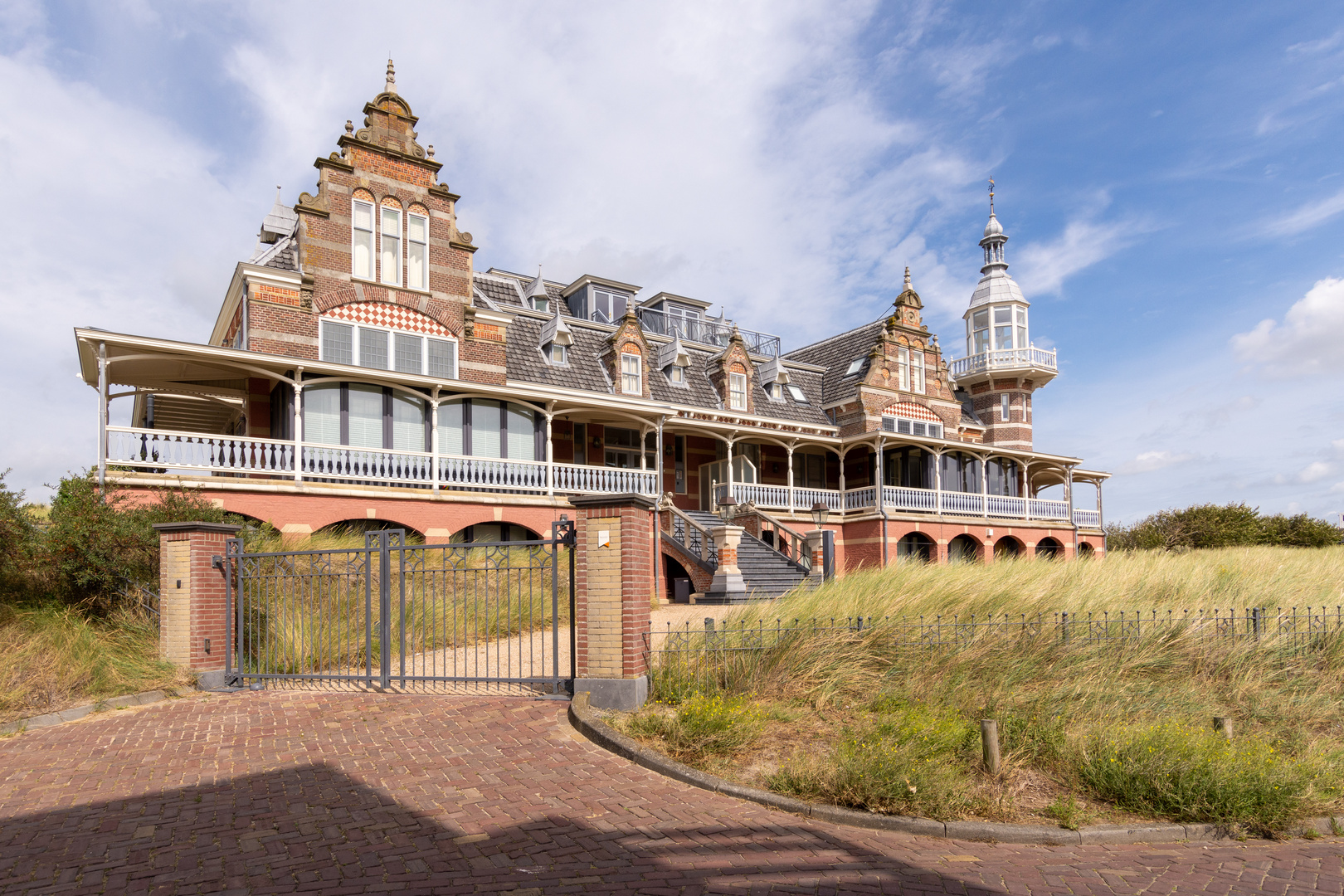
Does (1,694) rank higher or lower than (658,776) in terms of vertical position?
higher

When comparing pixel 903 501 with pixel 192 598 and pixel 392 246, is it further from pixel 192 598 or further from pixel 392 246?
pixel 192 598

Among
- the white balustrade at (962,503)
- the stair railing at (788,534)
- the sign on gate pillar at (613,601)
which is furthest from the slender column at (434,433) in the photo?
the white balustrade at (962,503)

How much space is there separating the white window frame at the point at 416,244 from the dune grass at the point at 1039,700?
43.7 ft

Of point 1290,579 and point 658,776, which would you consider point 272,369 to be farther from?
point 1290,579

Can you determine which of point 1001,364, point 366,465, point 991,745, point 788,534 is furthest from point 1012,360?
point 991,745

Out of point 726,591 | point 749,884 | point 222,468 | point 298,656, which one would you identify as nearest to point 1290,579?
point 726,591

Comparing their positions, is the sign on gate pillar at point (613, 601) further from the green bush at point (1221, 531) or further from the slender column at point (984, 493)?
the green bush at point (1221, 531)

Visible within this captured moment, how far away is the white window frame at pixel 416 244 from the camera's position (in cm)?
2075

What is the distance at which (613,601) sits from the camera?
354 inches

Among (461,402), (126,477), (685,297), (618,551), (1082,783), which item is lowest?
(1082,783)

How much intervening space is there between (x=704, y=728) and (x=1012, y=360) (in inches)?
1371

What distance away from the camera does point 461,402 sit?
20844 millimetres

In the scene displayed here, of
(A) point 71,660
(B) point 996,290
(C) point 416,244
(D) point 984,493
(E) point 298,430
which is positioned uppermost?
(B) point 996,290

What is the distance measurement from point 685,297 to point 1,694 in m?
29.0
